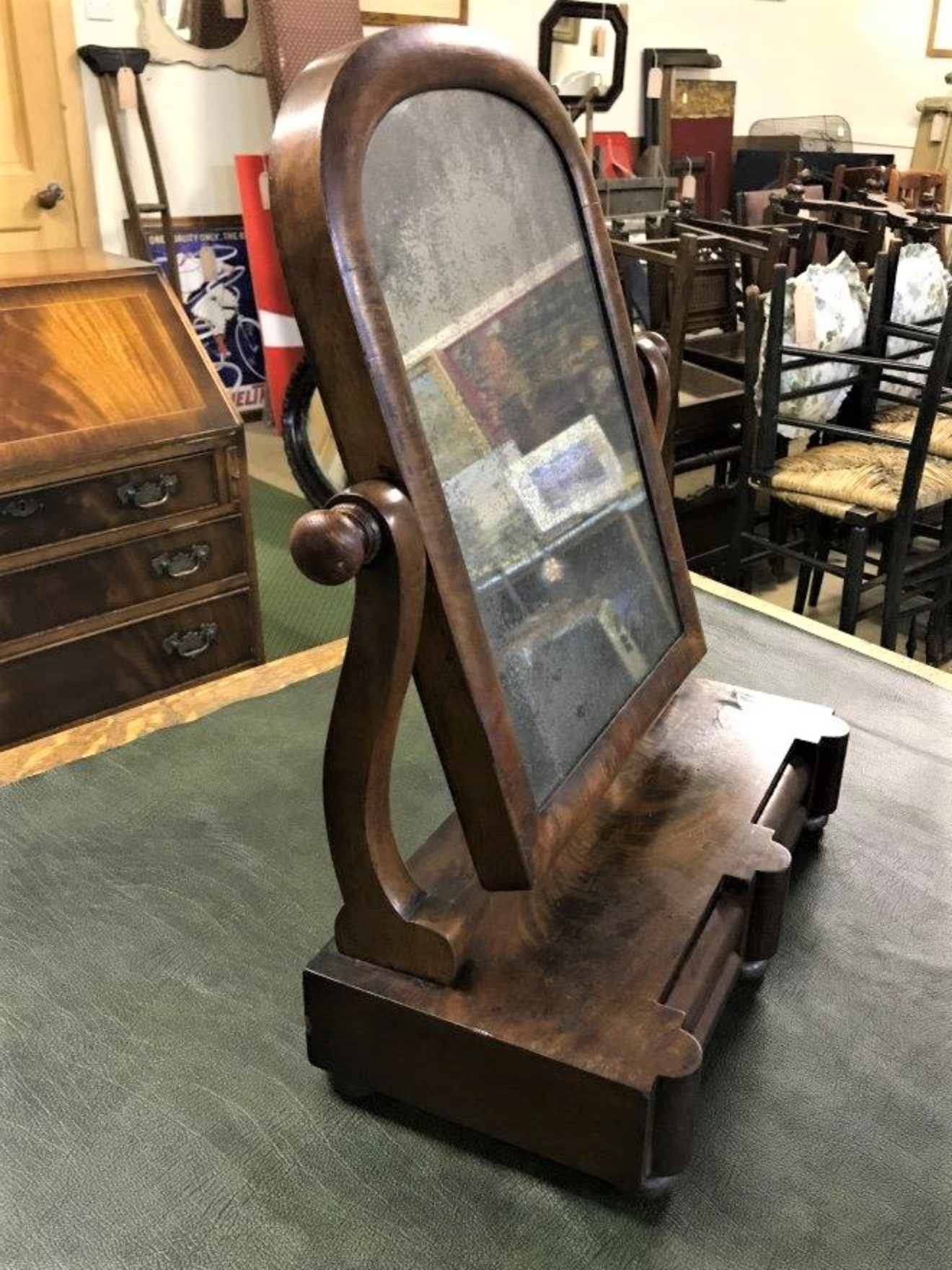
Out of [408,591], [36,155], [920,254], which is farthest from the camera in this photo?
[36,155]

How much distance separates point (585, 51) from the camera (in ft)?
14.8

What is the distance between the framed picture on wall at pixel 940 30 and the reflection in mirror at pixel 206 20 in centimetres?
405

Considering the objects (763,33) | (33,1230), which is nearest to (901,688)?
(33,1230)

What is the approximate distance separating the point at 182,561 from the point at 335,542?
1.32 metres

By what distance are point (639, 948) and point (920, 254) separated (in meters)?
2.70

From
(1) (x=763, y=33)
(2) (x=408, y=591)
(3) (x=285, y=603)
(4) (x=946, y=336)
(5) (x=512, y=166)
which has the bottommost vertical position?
(3) (x=285, y=603)

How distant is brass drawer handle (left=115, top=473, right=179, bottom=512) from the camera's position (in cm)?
164

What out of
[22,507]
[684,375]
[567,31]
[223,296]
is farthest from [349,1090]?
[567,31]

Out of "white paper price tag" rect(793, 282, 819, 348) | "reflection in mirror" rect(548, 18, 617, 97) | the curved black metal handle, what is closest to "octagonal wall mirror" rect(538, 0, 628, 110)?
"reflection in mirror" rect(548, 18, 617, 97)

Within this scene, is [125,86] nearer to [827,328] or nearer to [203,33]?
[203,33]

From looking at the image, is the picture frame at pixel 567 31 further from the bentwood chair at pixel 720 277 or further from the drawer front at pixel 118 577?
the drawer front at pixel 118 577

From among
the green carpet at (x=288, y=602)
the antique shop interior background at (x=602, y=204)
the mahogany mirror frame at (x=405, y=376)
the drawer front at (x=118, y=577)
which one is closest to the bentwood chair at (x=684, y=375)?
the antique shop interior background at (x=602, y=204)

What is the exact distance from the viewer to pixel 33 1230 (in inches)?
22.3

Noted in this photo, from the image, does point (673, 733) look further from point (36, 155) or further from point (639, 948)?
point (36, 155)
